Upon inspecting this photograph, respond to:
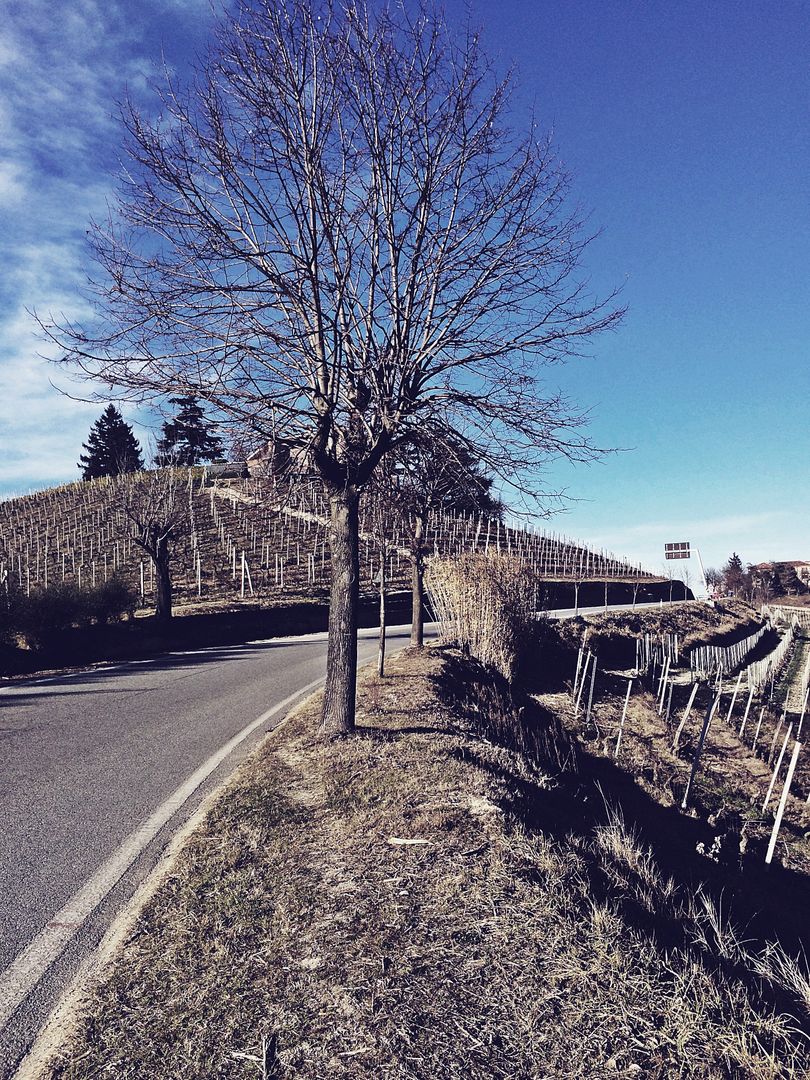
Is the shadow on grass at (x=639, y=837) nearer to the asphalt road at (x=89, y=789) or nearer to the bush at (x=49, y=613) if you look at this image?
the asphalt road at (x=89, y=789)

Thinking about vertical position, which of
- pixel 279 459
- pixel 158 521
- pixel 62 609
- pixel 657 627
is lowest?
pixel 657 627

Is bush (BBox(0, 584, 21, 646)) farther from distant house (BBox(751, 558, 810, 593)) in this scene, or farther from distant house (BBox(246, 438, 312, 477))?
distant house (BBox(751, 558, 810, 593))

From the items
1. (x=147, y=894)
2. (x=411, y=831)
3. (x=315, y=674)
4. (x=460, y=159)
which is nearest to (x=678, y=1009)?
(x=411, y=831)

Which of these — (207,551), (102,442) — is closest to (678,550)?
(207,551)

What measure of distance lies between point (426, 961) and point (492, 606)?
11.6m

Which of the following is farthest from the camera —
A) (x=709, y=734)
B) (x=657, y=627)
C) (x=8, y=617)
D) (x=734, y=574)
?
(x=734, y=574)

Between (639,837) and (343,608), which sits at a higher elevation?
(343,608)

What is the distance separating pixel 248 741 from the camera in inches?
296

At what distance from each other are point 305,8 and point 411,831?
7.46 metres

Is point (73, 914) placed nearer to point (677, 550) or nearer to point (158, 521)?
point (158, 521)

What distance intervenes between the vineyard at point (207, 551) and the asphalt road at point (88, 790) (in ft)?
24.5

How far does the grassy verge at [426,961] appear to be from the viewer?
253cm

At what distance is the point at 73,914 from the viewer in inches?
147

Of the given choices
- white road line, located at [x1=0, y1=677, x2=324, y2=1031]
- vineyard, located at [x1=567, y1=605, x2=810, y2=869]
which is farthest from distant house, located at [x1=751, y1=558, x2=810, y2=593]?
white road line, located at [x1=0, y1=677, x2=324, y2=1031]
